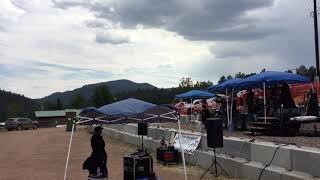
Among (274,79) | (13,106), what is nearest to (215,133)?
(274,79)

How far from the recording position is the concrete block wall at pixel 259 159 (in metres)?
12.1

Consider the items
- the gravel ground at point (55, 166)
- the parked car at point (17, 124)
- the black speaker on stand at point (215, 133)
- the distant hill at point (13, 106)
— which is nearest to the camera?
the black speaker on stand at point (215, 133)

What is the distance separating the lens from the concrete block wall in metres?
12.1

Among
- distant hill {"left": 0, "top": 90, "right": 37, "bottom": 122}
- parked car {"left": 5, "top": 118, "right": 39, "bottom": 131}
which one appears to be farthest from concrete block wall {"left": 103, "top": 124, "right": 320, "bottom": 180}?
distant hill {"left": 0, "top": 90, "right": 37, "bottom": 122}

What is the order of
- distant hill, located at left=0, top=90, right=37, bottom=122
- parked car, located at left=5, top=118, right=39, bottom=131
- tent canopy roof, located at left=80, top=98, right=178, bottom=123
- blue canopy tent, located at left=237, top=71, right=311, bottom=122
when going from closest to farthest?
1. tent canopy roof, located at left=80, top=98, right=178, bottom=123
2. blue canopy tent, located at left=237, top=71, right=311, bottom=122
3. parked car, located at left=5, top=118, right=39, bottom=131
4. distant hill, located at left=0, top=90, right=37, bottom=122

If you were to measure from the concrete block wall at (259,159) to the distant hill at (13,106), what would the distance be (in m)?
137

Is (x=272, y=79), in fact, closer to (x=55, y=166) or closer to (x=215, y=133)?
(x=215, y=133)

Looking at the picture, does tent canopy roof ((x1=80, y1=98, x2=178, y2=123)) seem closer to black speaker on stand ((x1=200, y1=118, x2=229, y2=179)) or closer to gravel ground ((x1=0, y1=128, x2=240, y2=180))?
black speaker on stand ((x1=200, y1=118, x2=229, y2=179))

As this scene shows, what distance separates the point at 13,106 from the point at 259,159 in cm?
15560

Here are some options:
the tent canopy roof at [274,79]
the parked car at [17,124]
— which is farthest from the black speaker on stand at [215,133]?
the parked car at [17,124]

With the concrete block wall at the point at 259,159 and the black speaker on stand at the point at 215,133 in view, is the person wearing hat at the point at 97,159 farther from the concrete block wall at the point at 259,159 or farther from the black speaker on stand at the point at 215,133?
the concrete block wall at the point at 259,159

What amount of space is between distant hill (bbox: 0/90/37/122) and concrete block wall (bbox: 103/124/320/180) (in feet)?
448

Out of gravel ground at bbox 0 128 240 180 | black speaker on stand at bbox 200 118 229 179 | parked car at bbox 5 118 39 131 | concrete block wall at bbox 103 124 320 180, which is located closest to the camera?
concrete block wall at bbox 103 124 320 180

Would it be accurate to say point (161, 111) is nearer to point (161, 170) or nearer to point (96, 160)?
point (96, 160)
